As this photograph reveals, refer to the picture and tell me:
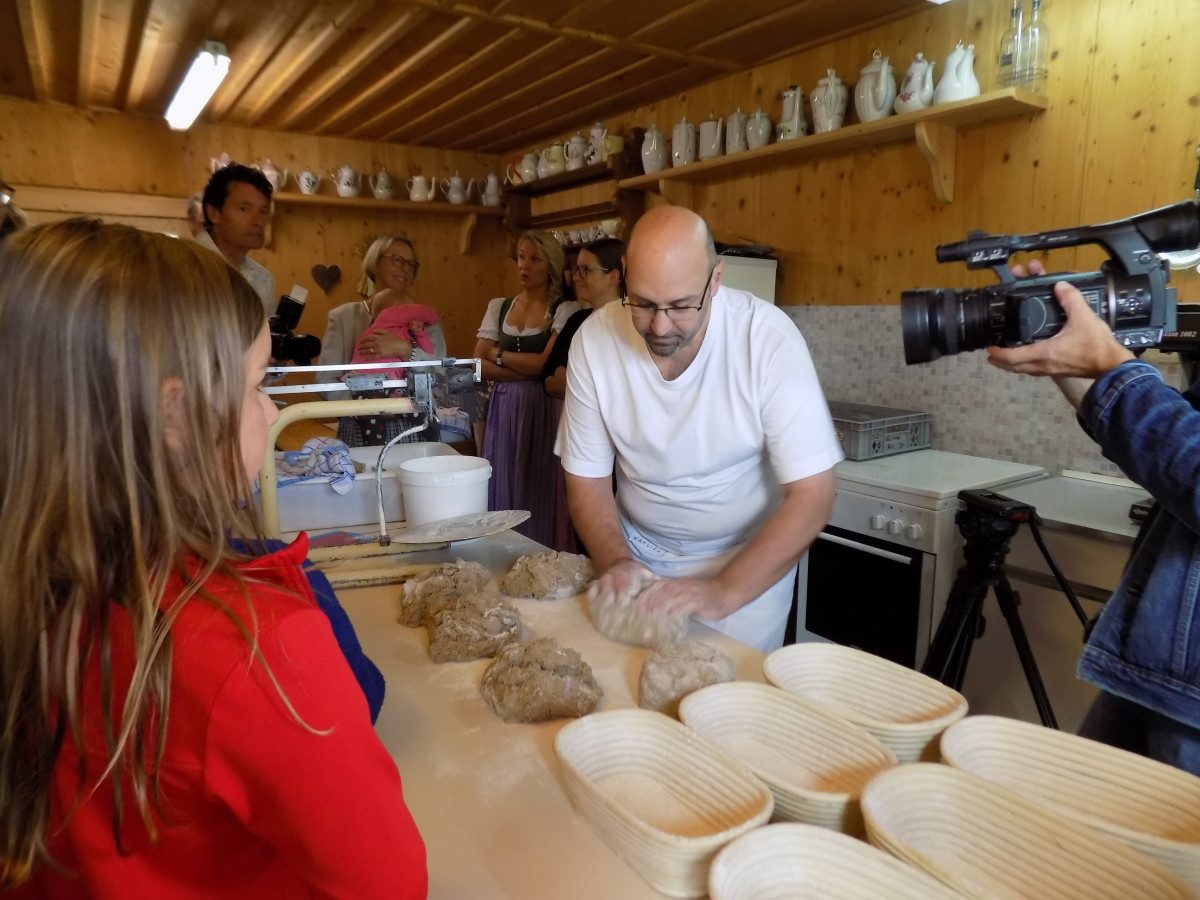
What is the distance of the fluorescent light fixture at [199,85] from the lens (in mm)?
3039

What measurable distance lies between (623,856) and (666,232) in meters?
1.01

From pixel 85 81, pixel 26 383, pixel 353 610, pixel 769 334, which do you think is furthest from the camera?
pixel 85 81

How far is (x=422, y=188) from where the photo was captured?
15.3ft

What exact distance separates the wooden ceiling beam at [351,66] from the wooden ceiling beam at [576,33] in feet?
0.61

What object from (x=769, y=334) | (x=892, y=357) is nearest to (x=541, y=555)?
(x=769, y=334)

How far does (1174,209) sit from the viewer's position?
83 centimetres

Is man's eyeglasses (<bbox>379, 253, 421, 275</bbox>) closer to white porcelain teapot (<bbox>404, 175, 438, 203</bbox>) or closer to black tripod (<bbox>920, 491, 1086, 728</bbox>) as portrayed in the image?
white porcelain teapot (<bbox>404, 175, 438, 203</bbox>)

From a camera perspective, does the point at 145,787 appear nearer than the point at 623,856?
Yes

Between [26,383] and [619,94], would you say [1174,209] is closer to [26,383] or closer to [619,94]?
[26,383]

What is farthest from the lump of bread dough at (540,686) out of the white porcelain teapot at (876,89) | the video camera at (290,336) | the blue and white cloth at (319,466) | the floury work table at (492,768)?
the video camera at (290,336)

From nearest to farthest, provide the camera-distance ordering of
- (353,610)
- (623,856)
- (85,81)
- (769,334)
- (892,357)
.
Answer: (623,856)
(353,610)
(769,334)
(892,357)
(85,81)

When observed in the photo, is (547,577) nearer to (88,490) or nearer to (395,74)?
(88,490)

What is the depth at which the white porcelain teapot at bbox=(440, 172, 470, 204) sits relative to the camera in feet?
15.4

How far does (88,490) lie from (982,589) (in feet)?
5.83
